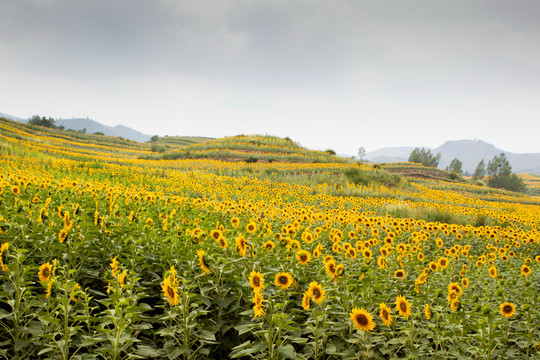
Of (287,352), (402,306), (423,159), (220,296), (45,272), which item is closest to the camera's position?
(287,352)

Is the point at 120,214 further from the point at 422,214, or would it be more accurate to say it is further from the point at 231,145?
the point at 231,145

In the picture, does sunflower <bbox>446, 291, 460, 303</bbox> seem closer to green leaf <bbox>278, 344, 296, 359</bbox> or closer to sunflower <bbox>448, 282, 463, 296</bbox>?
sunflower <bbox>448, 282, 463, 296</bbox>

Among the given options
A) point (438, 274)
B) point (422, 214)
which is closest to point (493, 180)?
point (422, 214)

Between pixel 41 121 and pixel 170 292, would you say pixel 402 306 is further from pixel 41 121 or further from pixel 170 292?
pixel 41 121

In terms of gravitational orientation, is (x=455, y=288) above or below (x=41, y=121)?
below

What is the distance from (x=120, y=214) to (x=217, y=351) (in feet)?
7.32

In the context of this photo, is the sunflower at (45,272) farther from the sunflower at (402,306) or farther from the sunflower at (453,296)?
the sunflower at (453,296)

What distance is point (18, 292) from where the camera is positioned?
198cm

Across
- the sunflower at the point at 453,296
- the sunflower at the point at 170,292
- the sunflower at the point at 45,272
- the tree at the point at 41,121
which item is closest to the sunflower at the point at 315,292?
the sunflower at the point at 170,292

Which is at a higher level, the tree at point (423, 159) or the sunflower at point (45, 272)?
the tree at point (423, 159)

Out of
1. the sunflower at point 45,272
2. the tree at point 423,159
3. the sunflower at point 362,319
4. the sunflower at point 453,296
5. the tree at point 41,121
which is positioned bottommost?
the sunflower at point 362,319

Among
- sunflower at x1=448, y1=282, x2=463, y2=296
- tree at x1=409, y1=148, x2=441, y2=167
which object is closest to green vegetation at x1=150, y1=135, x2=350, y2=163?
sunflower at x1=448, y1=282, x2=463, y2=296

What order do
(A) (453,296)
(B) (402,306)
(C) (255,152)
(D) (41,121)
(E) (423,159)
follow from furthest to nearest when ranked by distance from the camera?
(E) (423,159) < (D) (41,121) < (C) (255,152) < (A) (453,296) < (B) (402,306)

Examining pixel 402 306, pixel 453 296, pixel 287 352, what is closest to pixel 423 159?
pixel 453 296
